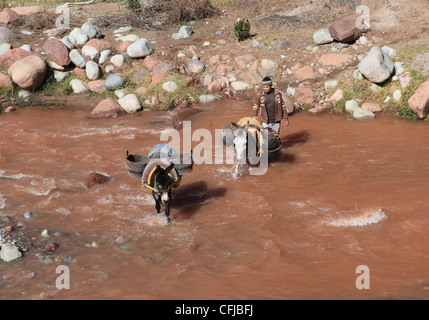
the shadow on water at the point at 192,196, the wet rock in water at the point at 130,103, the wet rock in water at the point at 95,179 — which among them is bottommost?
the shadow on water at the point at 192,196

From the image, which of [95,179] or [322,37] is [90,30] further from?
[95,179]

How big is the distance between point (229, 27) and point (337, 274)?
14897mm

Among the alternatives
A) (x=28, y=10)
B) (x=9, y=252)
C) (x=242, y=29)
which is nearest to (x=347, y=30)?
(x=242, y=29)

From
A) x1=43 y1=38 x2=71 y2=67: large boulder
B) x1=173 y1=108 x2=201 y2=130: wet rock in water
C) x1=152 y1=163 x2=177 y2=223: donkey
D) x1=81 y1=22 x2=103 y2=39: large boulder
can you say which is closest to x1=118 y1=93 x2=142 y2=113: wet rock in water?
x1=173 y1=108 x2=201 y2=130: wet rock in water

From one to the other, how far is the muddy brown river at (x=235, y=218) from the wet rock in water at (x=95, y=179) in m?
0.20

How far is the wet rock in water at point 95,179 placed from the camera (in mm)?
10531

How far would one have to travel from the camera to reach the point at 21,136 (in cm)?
1374

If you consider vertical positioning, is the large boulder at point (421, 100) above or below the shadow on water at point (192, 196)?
above

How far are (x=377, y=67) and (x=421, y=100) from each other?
174 centimetres

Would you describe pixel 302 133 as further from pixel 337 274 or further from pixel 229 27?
pixel 229 27

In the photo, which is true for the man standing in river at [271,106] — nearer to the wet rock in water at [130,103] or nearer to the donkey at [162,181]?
the donkey at [162,181]

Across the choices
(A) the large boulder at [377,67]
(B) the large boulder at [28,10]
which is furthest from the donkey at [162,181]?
(B) the large boulder at [28,10]

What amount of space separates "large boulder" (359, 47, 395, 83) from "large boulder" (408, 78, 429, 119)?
3.70 feet
